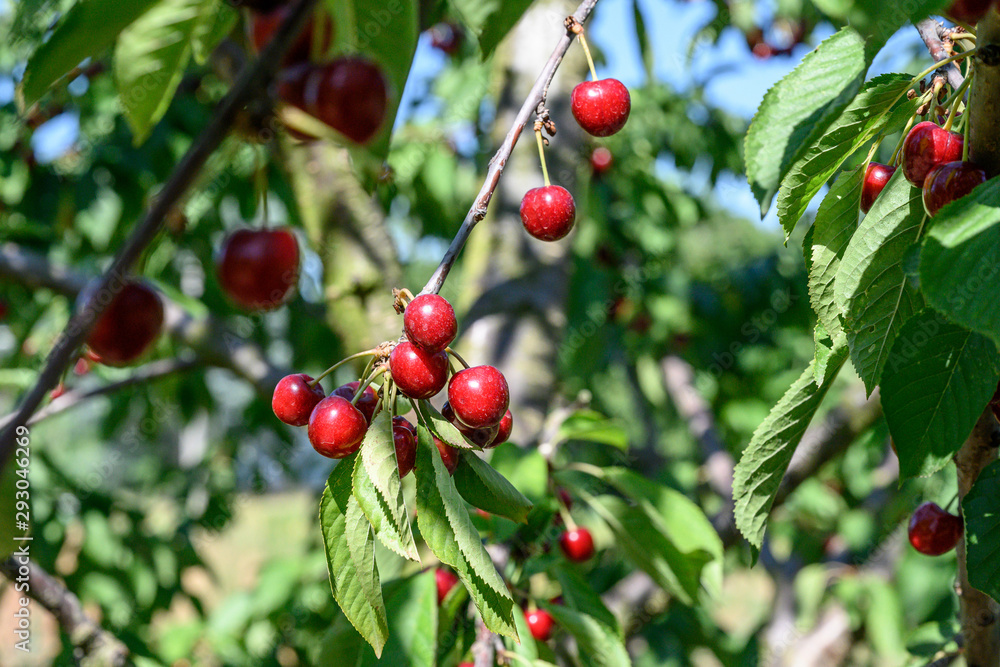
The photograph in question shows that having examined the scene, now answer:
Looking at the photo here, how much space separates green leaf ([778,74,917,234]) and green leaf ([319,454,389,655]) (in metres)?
0.60

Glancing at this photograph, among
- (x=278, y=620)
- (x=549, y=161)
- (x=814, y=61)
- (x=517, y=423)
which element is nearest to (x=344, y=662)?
(x=517, y=423)

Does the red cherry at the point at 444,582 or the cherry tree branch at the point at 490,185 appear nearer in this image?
the cherry tree branch at the point at 490,185

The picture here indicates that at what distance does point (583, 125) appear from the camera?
1029 mm

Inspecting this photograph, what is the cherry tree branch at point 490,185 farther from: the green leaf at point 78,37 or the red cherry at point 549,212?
the green leaf at point 78,37

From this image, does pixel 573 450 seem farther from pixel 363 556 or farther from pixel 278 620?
pixel 363 556

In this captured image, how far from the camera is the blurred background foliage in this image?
2.14 metres

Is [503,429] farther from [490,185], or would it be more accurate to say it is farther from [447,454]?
[490,185]

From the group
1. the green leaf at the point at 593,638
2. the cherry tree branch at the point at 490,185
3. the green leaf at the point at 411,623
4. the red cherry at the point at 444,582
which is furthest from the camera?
the red cherry at the point at 444,582

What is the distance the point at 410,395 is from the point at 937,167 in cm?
61

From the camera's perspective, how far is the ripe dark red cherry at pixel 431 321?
0.77 meters

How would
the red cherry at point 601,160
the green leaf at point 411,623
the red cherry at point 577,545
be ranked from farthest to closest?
1. the red cherry at point 601,160
2. the red cherry at point 577,545
3. the green leaf at point 411,623

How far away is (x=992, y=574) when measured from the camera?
2.97ft

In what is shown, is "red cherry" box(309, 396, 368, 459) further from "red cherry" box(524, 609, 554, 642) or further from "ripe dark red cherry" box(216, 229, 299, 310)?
"red cherry" box(524, 609, 554, 642)

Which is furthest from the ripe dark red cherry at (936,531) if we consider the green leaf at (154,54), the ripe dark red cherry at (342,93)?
the green leaf at (154,54)
